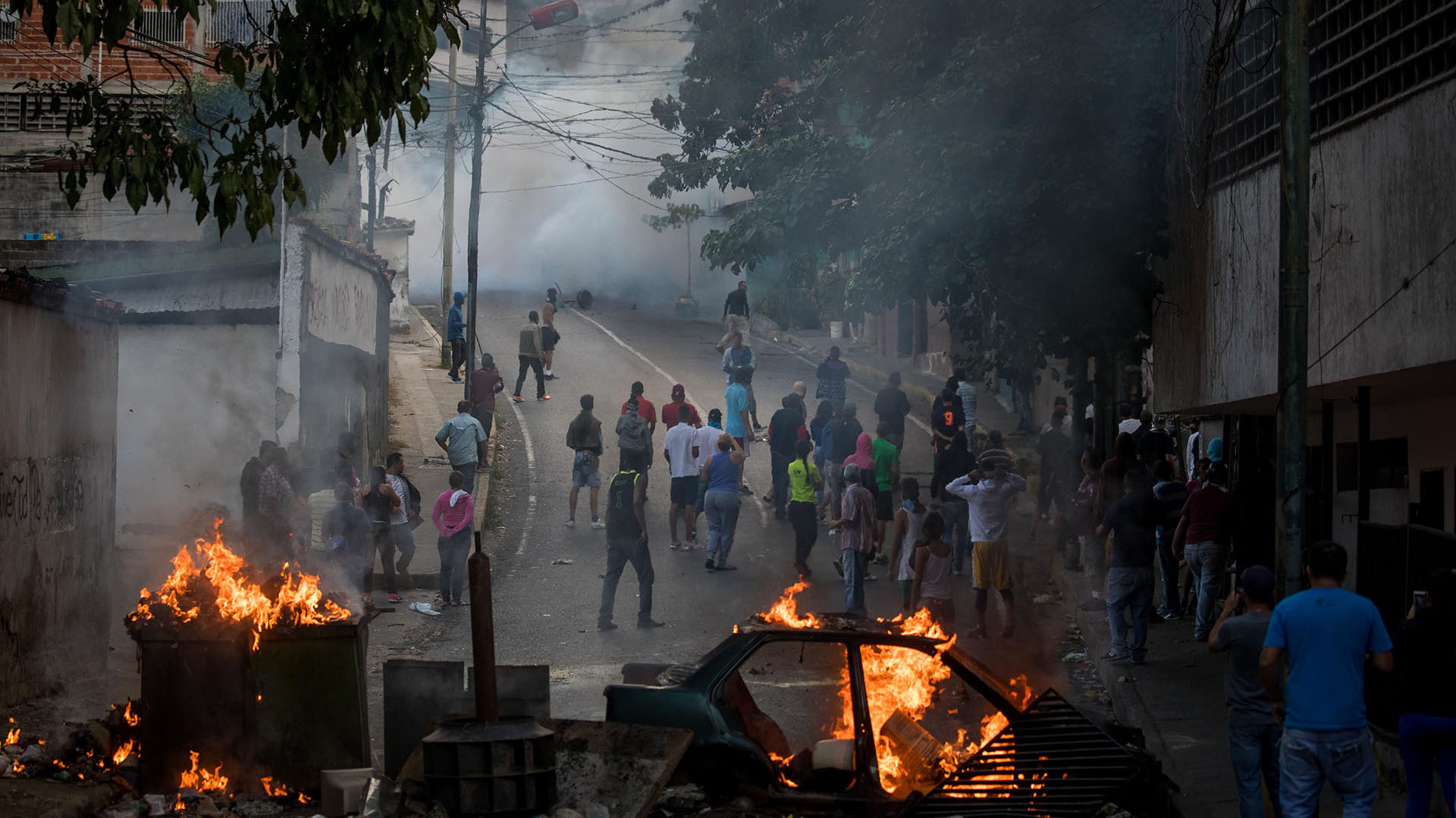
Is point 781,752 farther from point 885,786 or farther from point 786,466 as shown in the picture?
point 786,466

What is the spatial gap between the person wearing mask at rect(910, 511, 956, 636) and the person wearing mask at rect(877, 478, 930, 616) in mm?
329

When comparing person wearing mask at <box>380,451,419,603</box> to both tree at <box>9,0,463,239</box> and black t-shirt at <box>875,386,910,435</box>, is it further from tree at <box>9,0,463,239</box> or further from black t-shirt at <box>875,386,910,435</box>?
tree at <box>9,0,463,239</box>

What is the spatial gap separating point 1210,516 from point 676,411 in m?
8.56

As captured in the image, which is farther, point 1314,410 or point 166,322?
point 166,322

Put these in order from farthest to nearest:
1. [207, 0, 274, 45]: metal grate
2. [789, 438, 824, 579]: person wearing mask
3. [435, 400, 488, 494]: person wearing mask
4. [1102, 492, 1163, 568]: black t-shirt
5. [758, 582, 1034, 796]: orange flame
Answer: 1. [207, 0, 274, 45]: metal grate
2. [435, 400, 488, 494]: person wearing mask
3. [789, 438, 824, 579]: person wearing mask
4. [1102, 492, 1163, 568]: black t-shirt
5. [758, 582, 1034, 796]: orange flame

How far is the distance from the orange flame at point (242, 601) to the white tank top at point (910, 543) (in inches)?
228

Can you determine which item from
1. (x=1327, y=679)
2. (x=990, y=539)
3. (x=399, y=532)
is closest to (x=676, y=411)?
(x=399, y=532)

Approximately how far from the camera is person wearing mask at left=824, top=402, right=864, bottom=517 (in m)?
17.7

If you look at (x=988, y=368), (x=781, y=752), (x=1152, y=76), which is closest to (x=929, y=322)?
(x=988, y=368)

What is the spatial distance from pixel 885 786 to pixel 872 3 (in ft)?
41.5

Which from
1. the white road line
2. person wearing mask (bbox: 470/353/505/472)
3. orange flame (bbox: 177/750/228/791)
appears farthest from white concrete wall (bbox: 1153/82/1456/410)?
person wearing mask (bbox: 470/353/505/472)

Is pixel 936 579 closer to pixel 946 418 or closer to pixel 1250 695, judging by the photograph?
pixel 1250 695

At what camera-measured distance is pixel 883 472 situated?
16.5m

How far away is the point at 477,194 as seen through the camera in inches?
1021
